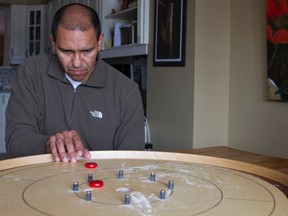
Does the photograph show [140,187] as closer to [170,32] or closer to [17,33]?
[170,32]

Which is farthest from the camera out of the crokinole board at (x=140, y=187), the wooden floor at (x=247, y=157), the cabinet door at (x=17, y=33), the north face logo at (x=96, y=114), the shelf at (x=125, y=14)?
the cabinet door at (x=17, y=33)

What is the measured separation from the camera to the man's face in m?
1.36

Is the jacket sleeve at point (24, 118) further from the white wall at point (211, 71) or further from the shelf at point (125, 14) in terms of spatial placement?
the shelf at point (125, 14)

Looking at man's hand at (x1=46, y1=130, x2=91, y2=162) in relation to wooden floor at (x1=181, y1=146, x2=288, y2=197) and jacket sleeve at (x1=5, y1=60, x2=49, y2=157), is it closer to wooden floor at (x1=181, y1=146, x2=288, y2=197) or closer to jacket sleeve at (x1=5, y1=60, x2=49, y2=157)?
jacket sleeve at (x1=5, y1=60, x2=49, y2=157)

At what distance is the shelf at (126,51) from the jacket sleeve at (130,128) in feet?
4.79

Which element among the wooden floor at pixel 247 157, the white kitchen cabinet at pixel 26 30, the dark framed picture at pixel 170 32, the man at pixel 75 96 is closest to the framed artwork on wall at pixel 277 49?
the wooden floor at pixel 247 157

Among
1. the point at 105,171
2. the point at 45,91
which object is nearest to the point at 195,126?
the point at 45,91

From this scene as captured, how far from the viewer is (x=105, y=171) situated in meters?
1.06

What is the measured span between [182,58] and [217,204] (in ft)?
6.29

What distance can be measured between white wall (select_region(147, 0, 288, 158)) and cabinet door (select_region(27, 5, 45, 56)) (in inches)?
145

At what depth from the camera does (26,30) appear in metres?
5.97

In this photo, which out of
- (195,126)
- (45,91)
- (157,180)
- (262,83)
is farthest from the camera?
(195,126)

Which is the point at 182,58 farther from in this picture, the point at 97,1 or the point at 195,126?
the point at 97,1

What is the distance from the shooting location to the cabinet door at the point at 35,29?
19.4ft
